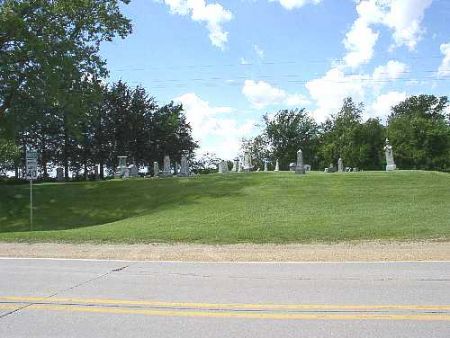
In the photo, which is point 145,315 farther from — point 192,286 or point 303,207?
point 303,207

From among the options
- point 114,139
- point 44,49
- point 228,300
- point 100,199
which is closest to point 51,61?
point 44,49

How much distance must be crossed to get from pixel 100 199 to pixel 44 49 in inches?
352

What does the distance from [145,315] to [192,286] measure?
1.96 meters

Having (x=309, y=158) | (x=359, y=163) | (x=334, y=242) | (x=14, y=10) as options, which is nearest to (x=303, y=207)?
(x=334, y=242)

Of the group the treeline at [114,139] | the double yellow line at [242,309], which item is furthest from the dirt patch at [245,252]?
the treeline at [114,139]

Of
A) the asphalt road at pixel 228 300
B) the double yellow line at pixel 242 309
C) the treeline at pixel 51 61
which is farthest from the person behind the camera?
the treeline at pixel 51 61

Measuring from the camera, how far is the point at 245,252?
12812 millimetres

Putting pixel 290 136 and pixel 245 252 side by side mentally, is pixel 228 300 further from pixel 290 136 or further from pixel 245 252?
pixel 290 136

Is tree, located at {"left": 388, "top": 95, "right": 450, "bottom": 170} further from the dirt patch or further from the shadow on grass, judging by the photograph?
the dirt patch

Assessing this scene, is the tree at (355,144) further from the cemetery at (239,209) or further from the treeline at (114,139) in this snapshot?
the cemetery at (239,209)

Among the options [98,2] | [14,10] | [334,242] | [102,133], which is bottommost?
[334,242]

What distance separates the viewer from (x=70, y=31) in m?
32.4

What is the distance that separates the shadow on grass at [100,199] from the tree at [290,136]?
54.2 meters

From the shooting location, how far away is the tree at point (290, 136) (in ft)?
279
